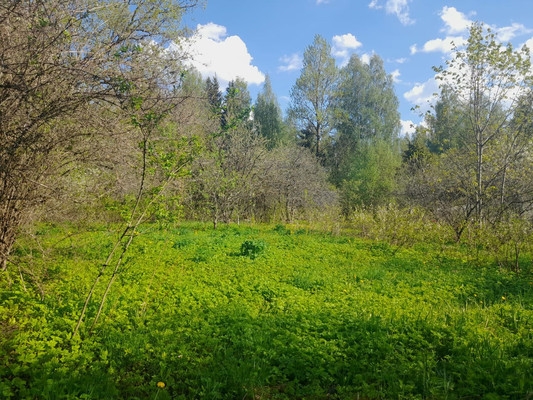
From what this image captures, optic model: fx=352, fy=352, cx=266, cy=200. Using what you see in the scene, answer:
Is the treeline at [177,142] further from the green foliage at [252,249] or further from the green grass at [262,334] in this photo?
the green foliage at [252,249]

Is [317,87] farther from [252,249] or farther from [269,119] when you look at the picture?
[252,249]

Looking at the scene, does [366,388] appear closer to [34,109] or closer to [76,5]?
[34,109]

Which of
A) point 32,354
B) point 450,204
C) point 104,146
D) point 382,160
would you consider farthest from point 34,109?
point 382,160

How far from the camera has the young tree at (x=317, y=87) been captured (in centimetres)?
2936

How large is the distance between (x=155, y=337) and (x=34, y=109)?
307 centimetres

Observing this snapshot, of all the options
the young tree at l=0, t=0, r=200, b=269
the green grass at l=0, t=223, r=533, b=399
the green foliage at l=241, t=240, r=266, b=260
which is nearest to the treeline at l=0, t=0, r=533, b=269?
the young tree at l=0, t=0, r=200, b=269

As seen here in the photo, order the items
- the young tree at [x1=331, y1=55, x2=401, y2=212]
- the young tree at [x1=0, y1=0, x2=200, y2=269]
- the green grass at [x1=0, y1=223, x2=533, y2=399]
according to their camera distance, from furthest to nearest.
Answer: the young tree at [x1=331, y1=55, x2=401, y2=212] → the young tree at [x1=0, y1=0, x2=200, y2=269] → the green grass at [x1=0, y1=223, x2=533, y2=399]

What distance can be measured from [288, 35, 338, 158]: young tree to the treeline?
0.09 m

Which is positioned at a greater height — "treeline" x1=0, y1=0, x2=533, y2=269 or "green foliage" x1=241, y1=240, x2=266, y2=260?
"treeline" x1=0, y1=0, x2=533, y2=269

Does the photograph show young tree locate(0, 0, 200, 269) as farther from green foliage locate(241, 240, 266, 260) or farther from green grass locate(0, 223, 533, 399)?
green foliage locate(241, 240, 266, 260)

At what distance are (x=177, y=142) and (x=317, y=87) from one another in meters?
26.8

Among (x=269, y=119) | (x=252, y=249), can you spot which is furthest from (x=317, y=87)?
(x=252, y=249)

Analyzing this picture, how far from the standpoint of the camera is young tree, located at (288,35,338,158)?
29359mm

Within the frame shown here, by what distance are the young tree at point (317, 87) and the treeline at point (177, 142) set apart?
3.5 inches
